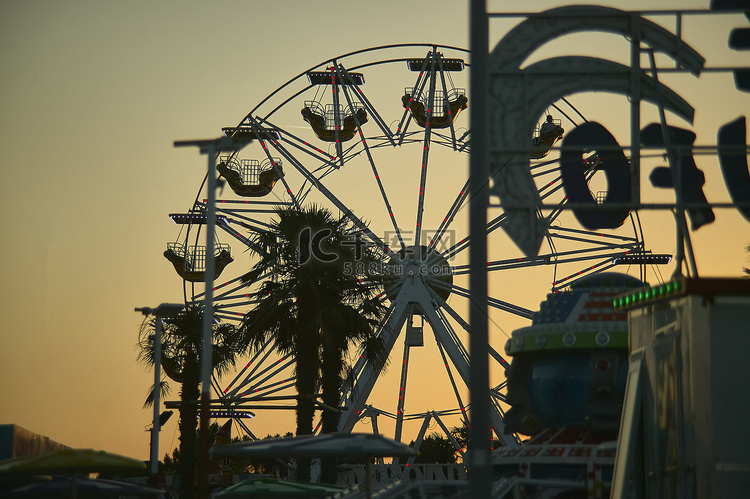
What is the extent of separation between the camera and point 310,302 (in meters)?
26.0

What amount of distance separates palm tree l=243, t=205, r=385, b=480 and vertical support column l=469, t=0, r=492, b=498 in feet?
53.1

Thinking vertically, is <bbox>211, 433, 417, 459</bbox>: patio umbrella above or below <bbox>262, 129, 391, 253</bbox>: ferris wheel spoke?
below

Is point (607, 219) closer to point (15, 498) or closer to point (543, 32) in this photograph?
point (543, 32)

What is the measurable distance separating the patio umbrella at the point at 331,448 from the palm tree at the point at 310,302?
8.02 metres

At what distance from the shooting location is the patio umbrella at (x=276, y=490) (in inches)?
826

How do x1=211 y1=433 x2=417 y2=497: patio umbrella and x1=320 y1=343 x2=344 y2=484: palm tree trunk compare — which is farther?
x1=320 y1=343 x2=344 y2=484: palm tree trunk

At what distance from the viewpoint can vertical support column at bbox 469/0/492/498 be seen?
8398 millimetres

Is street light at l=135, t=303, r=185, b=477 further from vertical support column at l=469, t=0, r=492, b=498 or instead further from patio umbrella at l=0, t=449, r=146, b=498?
vertical support column at l=469, t=0, r=492, b=498

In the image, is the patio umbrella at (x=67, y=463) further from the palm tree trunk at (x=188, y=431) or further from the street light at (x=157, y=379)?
the palm tree trunk at (x=188, y=431)

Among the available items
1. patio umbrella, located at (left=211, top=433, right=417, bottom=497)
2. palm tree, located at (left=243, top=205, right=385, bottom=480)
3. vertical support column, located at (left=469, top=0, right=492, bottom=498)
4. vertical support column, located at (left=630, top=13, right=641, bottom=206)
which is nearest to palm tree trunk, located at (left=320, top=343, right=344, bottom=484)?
palm tree, located at (left=243, top=205, right=385, bottom=480)

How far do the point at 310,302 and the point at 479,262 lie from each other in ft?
57.2

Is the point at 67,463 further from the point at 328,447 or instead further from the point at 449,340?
the point at 449,340

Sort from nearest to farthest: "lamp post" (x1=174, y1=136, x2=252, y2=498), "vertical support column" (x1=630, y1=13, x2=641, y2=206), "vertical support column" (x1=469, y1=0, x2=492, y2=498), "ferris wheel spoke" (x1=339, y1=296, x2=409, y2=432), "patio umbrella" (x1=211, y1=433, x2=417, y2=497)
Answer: "vertical support column" (x1=469, y1=0, x2=492, y2=498)
"vertical support column" (x1=630, y1=13, x2=641, y2=206)
"patio umbrella" (x1=211, y1=433, x2=417, y2=497)
"lamp post" (x1=174, y1=136, x2=252, y2=498)
"ferris wheel spoke" (x1=339, y1=296, x2=409, y2=432)

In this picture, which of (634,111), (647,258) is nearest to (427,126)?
(647,258)
